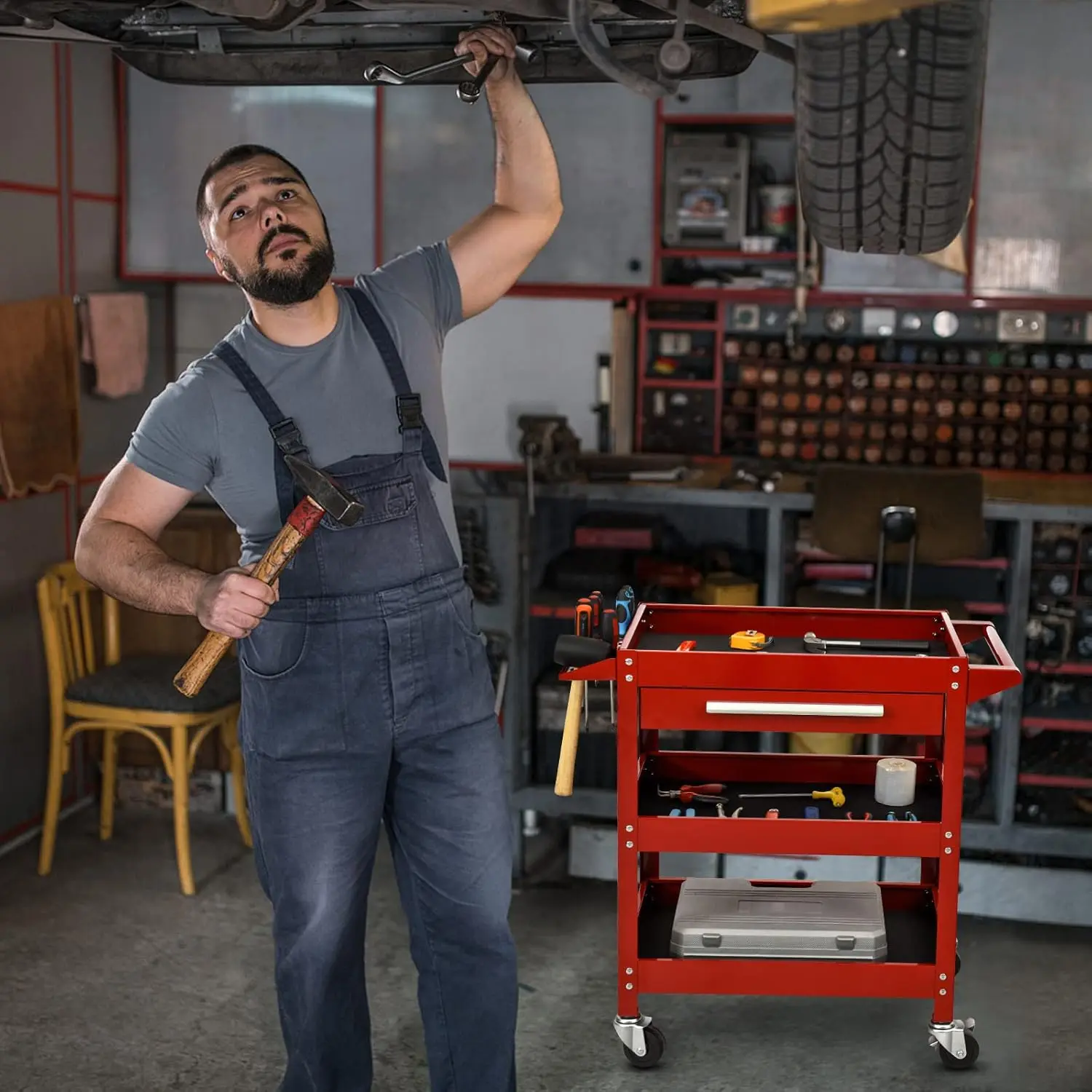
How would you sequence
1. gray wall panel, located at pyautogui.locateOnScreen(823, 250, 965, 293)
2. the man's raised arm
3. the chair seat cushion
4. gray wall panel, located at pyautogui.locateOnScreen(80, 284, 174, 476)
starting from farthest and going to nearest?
1. gray wall panel, located at pyautogui.locateOnScreen(80, 284, 174, 476)
2. gray wall panel, located at pyautogui.locateOnScreen(823, 250, 965, 293)
3. the chair seat cushion
4. the man's raised arm

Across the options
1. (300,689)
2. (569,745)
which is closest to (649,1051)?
(569,745)

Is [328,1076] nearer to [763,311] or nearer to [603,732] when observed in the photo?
[603,732]

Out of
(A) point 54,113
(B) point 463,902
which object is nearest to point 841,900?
(B) point 463,902

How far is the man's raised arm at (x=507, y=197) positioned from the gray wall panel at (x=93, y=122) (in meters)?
2.19

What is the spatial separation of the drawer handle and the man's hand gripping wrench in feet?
3.65

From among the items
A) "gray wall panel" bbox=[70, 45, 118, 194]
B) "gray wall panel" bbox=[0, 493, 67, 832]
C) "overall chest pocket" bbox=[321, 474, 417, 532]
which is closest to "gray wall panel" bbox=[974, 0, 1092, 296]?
"overall chest pocket" bbox=[321, 474, 417, 532]

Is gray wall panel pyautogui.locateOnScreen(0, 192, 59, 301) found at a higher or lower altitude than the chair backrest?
higher

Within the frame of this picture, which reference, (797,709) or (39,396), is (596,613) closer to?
(797,709)

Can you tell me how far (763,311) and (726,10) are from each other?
2372 millimetres

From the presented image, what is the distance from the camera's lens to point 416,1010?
320cm

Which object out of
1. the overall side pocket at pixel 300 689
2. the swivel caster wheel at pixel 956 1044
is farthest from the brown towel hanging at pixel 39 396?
the swivel caster wheel at pixel 956 1044

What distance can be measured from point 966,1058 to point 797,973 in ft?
1.42

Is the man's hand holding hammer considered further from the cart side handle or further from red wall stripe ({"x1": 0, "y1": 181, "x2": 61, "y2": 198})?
red wall stripe ({"x1": 0, "y1": 181, "x2": 61, "y2": 198})

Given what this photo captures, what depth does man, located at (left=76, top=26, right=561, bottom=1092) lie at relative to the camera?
233 centimetres
